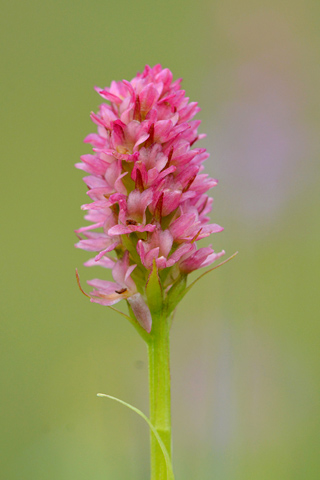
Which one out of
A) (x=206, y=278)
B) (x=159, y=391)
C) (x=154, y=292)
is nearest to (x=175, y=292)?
(x=154, y=292)

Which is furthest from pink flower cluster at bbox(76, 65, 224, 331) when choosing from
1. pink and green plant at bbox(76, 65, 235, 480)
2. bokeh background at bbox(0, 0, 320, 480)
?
bokeh background at bbox(0, 0, 320, 480)

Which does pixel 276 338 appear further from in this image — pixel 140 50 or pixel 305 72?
pixel 140 50

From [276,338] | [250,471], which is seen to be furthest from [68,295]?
[250,471]

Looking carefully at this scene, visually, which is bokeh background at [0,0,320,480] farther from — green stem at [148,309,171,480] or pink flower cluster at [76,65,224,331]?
pink flower cluster at [76,65,224,331]

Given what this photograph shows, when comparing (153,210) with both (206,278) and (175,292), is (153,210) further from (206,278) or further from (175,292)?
(206,278)

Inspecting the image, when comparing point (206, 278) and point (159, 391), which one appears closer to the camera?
point (159, 391)
